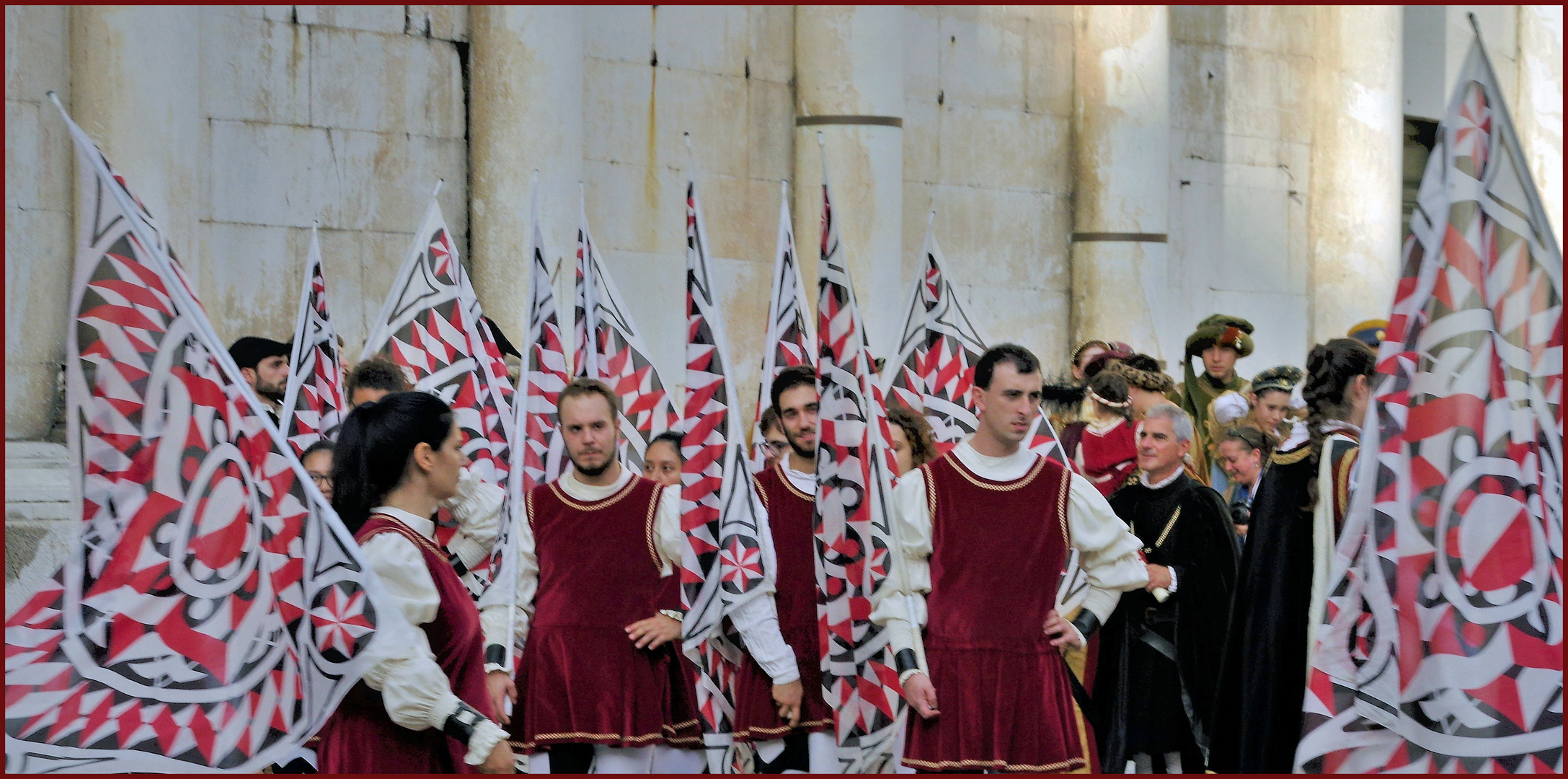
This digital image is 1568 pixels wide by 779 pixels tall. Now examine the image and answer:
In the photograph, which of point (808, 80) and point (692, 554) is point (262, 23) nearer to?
point (808, 80)

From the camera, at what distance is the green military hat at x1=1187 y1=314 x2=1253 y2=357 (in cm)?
950

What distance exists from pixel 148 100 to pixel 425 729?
5.97 meters

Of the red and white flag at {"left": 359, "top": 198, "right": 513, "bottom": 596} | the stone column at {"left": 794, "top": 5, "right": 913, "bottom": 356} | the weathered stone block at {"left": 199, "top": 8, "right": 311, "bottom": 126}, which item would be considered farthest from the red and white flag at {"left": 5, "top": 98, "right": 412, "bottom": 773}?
the stone column at {"left": 794, "top": 5, "right": 913, "bottom": 356}

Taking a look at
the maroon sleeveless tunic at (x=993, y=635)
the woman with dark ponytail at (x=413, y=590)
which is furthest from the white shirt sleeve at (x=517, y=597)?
the maroon sleeveless tunic at (x=993, y=635)

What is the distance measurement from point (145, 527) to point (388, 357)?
11.4 feet

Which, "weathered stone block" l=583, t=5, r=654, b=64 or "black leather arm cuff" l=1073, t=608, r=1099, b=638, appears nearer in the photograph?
"black leather arm cuff" l=1073, t=608, r=1099, b=638

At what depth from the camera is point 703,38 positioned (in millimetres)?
11125

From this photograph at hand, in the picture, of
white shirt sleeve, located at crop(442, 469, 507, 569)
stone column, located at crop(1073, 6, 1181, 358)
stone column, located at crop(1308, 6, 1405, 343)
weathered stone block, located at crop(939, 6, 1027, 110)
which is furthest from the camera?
stone column, located at crop(1308, 6, 1405, 343)

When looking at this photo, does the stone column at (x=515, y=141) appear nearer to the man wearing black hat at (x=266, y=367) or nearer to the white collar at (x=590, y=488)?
the man wearing black hat at (x=266, y=367)

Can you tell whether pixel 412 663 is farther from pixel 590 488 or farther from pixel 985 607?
pixel 590 488

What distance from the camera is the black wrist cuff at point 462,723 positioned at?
3.50 meters

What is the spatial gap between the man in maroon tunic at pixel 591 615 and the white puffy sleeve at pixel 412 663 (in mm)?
1472

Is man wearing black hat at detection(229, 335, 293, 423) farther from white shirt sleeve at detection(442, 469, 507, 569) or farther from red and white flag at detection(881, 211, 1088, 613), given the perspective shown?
red and white flag at detection(881, 211, 1088, 613)

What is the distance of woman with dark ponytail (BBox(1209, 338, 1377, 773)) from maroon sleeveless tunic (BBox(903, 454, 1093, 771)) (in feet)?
1.74
